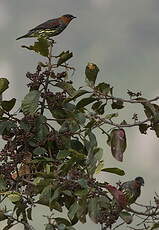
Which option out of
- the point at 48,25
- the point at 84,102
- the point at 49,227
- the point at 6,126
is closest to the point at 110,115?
the point at 84,102

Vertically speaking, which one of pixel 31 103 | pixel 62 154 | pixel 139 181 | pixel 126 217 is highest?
pixel 31 103

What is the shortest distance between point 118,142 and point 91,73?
76 cm

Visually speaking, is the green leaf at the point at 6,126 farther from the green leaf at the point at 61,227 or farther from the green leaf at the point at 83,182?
the green leaf at the point at 83,182

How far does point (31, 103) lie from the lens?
6691mm

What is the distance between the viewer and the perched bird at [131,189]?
19.6 feet

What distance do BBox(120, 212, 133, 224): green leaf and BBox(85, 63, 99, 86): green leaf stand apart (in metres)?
1.41

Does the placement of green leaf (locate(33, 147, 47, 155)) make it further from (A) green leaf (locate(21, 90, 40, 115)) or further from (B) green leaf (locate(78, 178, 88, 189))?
(B) green leaf (locate(78, 178, 88, 189))

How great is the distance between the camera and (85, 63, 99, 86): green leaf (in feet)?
21.0

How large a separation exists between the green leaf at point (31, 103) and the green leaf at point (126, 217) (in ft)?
5.18

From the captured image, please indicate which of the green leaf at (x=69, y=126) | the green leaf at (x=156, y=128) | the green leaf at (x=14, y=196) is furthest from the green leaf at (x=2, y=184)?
the green leaf at (x=156, y=128)

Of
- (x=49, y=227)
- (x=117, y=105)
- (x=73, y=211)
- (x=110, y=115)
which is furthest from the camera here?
(x=117, y=105)

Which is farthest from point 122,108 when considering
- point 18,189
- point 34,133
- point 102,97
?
point 18,189

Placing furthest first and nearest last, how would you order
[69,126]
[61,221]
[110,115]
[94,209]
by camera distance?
[69,126], [110,115], [61,221], [94,209]

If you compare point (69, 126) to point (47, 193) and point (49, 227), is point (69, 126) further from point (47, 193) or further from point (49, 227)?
point (49, 227)
